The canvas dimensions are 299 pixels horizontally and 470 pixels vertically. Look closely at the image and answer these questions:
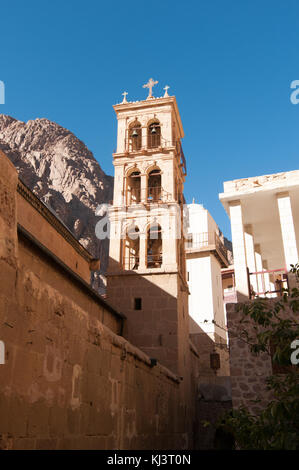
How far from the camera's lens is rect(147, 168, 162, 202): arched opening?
17.7 metres

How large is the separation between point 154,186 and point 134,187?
88 centimetres

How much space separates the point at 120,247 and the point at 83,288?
4847 millimetres

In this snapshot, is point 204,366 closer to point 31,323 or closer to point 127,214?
point 127,214

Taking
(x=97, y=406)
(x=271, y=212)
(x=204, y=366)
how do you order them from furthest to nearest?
(x=204, y=366) < (x=271, y=212) < (x=97, y=406)

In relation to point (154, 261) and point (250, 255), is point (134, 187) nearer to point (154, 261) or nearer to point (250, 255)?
point (154, 261)

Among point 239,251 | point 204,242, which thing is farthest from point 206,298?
point 239,251

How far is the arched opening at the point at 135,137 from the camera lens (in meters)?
18.6

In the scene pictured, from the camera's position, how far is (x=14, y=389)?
332 cm

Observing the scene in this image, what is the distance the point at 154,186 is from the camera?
18375 mm

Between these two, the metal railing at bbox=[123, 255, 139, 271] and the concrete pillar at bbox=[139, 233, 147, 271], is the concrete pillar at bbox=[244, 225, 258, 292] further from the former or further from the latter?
the metal railing at bbox=[123, 255, 139, 271]

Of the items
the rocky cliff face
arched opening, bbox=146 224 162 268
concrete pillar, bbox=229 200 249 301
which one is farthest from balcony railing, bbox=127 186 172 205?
the rocky cliff face

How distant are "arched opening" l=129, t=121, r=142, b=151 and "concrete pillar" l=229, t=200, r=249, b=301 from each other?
23.7 ft

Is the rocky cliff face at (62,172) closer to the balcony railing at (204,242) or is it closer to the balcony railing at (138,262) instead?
the balcony railing at (204,242)
